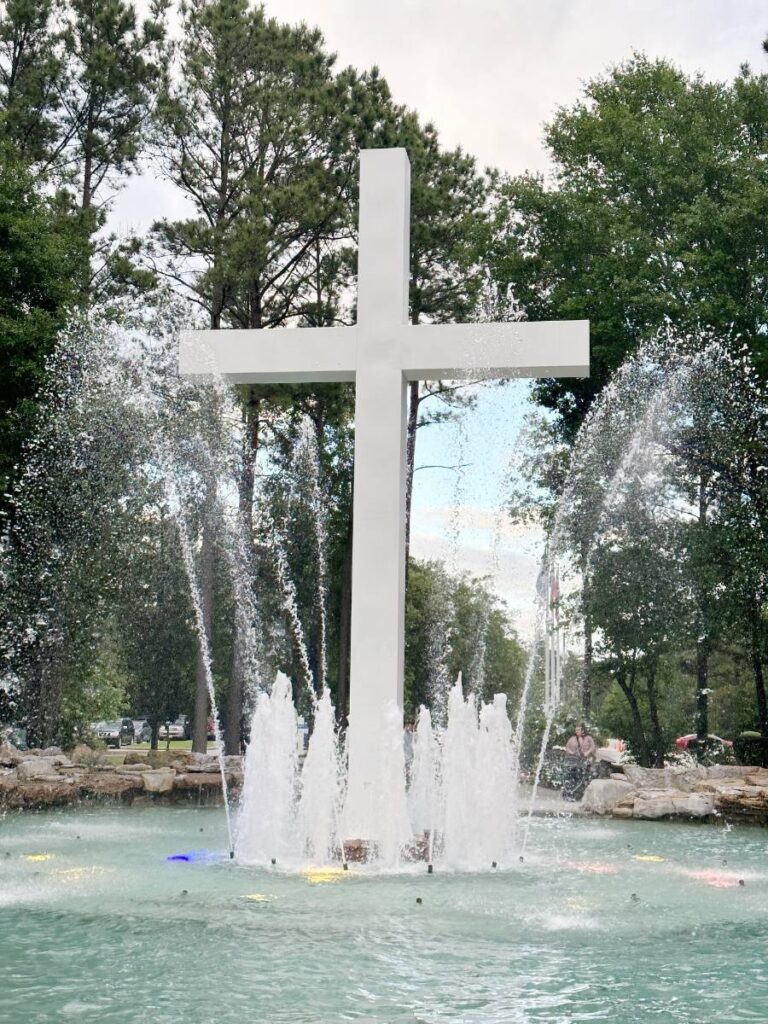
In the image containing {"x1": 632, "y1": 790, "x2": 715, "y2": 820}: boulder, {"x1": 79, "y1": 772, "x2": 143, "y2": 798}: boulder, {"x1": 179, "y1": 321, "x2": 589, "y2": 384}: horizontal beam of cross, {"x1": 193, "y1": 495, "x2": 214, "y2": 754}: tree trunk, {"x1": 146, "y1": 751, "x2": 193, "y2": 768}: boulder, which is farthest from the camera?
{"x1": 193, "y1": 495, "x2": 214, "y2": 754}: tree trunk

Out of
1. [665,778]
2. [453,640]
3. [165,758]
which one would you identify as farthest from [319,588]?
[665,778]

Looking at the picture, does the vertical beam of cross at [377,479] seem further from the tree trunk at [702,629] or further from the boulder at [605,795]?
the tree trunk at [702,629]

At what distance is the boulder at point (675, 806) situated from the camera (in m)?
11.3

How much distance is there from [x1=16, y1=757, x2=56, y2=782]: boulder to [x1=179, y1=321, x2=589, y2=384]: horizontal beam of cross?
5.66 meters

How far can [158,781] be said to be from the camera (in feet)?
42.2

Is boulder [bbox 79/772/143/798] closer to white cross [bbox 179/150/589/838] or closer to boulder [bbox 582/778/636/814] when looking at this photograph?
boulder [bbox 582/778/636/814]

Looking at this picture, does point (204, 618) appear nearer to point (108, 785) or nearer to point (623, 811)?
point (108, 785)

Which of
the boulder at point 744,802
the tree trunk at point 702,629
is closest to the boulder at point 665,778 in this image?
the boulder at point 744,802

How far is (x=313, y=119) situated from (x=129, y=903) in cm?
1740

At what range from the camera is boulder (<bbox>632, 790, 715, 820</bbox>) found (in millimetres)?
11273

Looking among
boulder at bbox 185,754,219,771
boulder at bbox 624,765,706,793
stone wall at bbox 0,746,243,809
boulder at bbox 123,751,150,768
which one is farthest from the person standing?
boulder at bbox 123,751,150,768

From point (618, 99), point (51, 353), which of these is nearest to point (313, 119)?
point (618, 99)

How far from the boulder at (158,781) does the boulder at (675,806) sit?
200 inches

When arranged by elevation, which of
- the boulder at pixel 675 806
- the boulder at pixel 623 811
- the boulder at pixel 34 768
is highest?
the boulder at pixel 34 768
